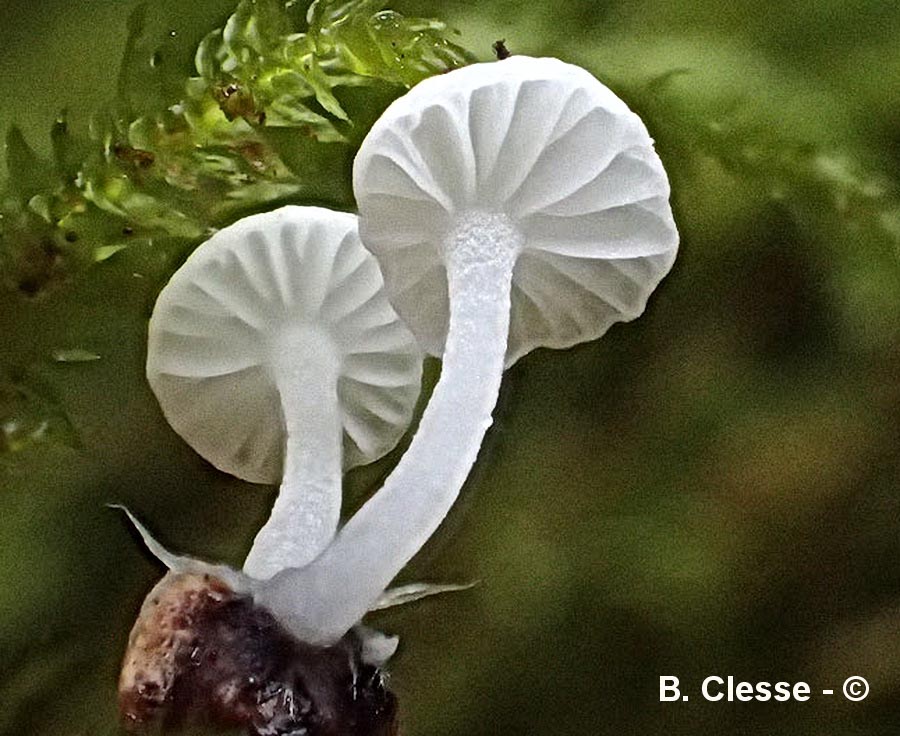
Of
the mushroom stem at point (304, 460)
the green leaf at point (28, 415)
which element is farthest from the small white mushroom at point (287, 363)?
the green leaf at point (28, 415)

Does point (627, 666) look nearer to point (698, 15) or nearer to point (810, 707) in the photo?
point (810, 707)

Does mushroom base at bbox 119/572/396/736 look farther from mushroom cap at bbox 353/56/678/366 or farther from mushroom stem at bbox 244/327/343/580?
mushroom cap at bbox 353/56/678/366

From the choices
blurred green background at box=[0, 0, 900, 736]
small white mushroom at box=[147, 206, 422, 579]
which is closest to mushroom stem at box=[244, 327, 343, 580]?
small white mushroom at box=[147, 206, 422, 579]

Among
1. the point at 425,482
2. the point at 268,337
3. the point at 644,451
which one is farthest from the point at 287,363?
the point at 644,451

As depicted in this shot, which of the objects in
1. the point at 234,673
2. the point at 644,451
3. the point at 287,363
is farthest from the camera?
the point at 644,451

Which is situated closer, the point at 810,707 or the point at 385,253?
the point at 385,253

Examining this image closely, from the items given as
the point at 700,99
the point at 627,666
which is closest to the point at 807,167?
the point at 700,99

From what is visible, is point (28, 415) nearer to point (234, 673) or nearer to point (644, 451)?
point (234, 673)
